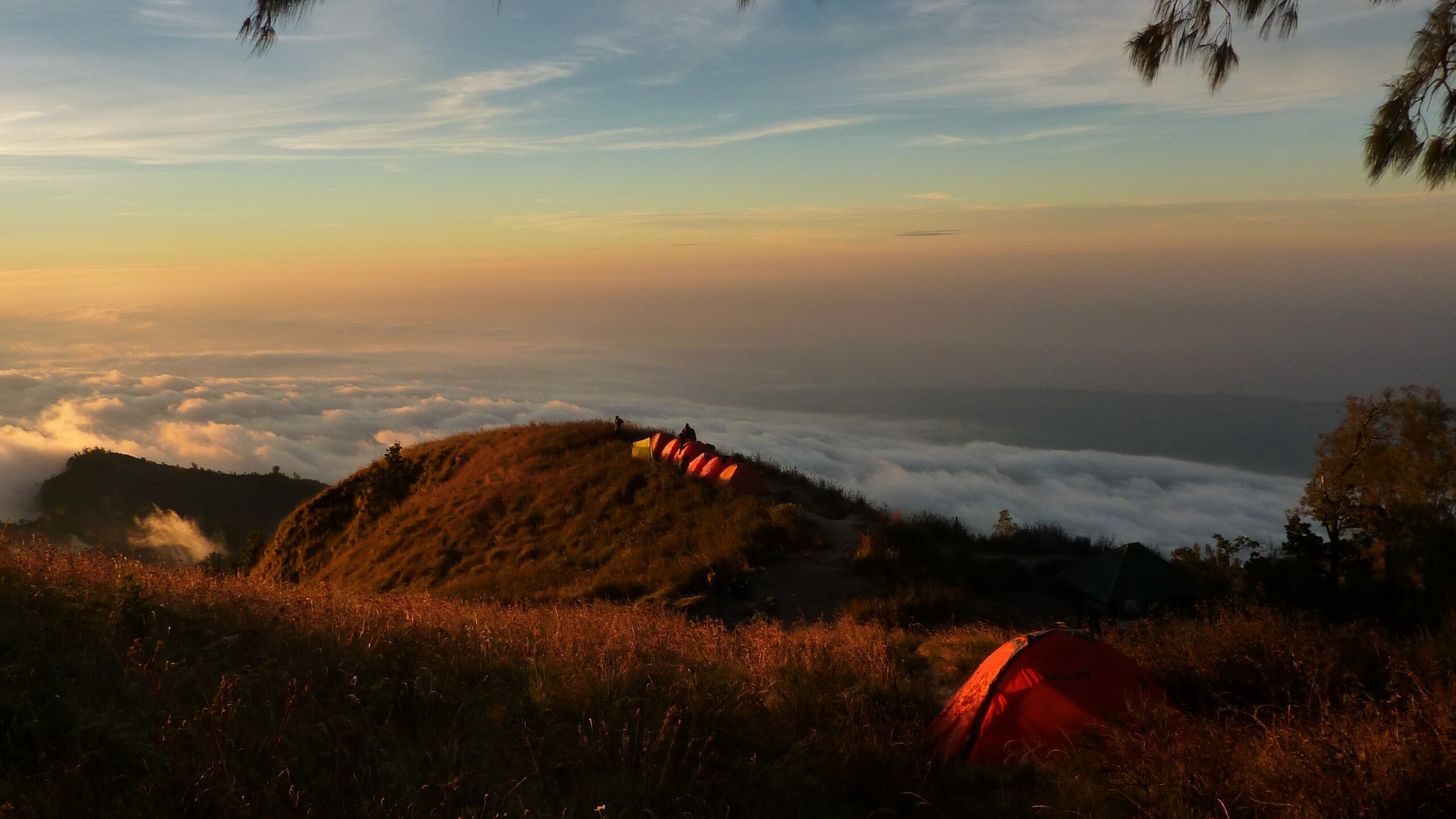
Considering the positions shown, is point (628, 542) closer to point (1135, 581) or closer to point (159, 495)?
point (1135, 581)

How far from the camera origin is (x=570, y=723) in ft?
16.4

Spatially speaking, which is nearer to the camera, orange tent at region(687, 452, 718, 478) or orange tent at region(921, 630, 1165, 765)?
orange tent at region(921, 630, 1165, 765)

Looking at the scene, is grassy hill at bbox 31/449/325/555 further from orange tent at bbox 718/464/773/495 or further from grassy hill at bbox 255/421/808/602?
orange tent at bbox 718/464/773/495

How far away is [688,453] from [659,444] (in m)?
1.69

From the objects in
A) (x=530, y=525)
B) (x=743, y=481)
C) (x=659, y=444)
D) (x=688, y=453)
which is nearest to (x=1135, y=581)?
(x=743, y=481)

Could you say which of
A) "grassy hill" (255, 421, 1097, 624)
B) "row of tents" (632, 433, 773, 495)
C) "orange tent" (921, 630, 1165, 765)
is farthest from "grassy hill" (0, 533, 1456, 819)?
"row of tents" (632, 433, 773, 495)

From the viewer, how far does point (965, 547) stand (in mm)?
23266

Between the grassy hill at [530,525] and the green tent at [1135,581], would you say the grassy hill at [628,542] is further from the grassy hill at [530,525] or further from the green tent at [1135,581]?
the green tent at [1135,581]

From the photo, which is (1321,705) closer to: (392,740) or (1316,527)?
(392,740)

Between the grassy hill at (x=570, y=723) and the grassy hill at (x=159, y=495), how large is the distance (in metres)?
122

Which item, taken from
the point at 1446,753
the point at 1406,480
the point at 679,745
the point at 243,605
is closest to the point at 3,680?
the point at 243,605

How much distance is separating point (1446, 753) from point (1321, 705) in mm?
890

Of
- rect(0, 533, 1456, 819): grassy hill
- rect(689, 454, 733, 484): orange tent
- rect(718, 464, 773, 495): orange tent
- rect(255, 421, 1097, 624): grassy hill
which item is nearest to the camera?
rect(0, 533, 1456, 819): grassy hill

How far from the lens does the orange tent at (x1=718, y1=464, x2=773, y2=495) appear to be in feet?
76.9
